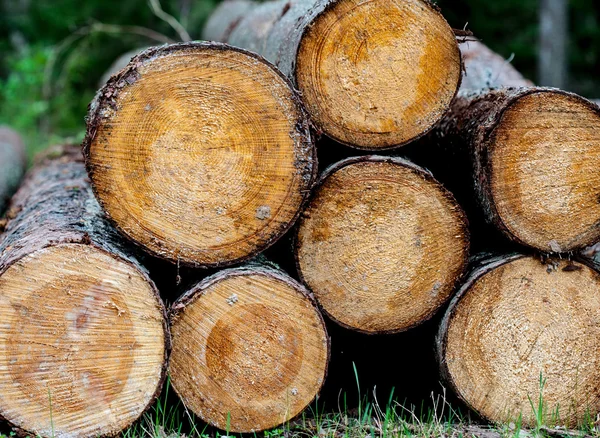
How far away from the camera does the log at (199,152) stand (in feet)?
8.50

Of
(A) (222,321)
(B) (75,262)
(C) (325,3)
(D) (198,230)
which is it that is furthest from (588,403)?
(B) (75,262)

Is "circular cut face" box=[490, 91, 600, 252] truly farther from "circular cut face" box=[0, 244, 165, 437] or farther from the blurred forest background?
the blurred forest background

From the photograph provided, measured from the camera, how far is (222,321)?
2754 millimetres

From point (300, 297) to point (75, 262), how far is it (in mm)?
883

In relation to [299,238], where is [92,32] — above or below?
below

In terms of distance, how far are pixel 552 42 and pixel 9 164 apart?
27.5 ft

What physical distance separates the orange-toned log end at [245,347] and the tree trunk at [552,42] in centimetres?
918

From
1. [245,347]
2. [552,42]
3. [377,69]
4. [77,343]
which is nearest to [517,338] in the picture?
[245,347]

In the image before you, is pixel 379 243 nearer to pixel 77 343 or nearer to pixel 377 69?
pixel 377 69

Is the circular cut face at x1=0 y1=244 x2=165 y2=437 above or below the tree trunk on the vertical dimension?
below

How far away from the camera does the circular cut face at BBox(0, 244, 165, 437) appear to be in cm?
249

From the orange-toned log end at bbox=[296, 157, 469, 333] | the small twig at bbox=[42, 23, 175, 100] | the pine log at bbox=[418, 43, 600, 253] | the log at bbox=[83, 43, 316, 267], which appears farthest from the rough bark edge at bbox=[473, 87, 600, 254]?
the small twig at bbox=[42, 23, 175, 100]

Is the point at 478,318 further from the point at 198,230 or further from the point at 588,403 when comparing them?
the point at 198,230

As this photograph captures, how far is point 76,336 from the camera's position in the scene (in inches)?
100
